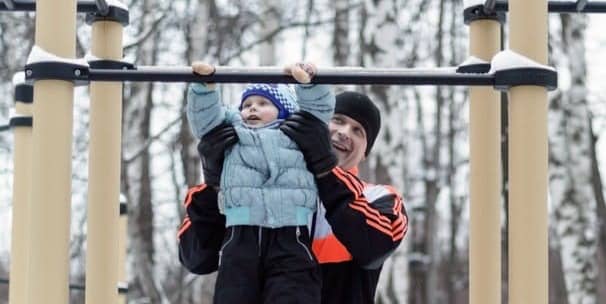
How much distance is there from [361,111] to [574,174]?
7811 mm

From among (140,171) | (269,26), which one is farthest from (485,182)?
(140,171)

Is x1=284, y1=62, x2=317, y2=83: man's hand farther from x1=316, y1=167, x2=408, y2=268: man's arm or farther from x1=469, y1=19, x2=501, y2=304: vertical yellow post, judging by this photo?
x1=469, y1=19, x2=501, y2=304: vertical yellow post

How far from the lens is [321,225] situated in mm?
2990

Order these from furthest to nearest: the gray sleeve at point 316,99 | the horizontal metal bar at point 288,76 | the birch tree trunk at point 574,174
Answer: the birch tree trunk at point 574,174, the gray sleeve at point 316,99, the horizontal metal bar at point 288,76

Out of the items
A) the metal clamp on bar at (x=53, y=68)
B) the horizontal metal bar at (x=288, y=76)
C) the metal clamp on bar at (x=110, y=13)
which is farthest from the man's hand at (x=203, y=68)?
the metal clamp on bar at (x=110, y=13)

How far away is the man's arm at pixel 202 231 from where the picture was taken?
9.49 ft

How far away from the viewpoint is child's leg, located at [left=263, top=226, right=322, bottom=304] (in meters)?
2.71

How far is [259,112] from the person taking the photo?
2816 millimetres

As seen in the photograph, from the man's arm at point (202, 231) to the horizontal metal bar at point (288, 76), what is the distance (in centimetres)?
38

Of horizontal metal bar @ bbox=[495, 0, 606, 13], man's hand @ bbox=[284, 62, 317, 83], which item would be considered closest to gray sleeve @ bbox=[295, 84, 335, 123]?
man's hand @ bbox=[284, 62, 317, 83]

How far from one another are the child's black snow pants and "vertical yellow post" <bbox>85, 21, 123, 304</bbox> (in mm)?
384

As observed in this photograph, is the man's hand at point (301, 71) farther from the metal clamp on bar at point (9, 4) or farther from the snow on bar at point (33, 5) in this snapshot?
the metal clamp on bar at point (9, 4)

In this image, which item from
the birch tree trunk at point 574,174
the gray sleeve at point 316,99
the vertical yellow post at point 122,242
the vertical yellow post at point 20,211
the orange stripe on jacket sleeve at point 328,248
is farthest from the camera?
the birch tree trunk at point 574,174

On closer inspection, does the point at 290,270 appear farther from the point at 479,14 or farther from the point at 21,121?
the point at 21,121
